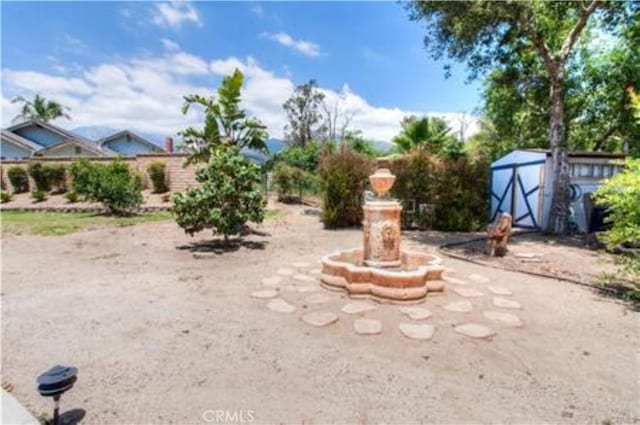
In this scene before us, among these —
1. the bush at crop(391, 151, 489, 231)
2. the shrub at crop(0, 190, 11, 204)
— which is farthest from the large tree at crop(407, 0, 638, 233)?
the shrub at crop(0, 190, 11, 204)

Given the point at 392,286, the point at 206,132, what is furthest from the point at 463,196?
the point at 206,132

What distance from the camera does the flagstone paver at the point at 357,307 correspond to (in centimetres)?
392

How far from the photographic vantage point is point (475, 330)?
11.3 feet

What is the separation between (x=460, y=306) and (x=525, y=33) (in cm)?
869

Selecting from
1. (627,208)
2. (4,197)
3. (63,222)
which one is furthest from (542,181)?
(4,197)

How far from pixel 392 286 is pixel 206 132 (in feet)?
26.7

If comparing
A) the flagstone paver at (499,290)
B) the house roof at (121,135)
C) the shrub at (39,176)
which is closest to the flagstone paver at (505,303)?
the flagstone paver at (499,290)

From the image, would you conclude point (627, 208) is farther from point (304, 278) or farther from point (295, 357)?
point (295, 357)

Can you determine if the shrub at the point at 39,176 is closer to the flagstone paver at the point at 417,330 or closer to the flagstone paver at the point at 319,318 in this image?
the flagstone paver at the point at 319,318

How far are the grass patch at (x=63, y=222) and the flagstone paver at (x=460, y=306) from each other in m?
9.76

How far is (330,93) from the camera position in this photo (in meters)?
29.5

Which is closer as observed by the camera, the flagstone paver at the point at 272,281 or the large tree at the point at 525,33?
the flagstone paver at the point at 272,281

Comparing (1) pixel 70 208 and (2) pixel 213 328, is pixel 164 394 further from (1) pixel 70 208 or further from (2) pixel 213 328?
(1) pixel 70 208

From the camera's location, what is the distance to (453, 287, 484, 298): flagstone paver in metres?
4.48
